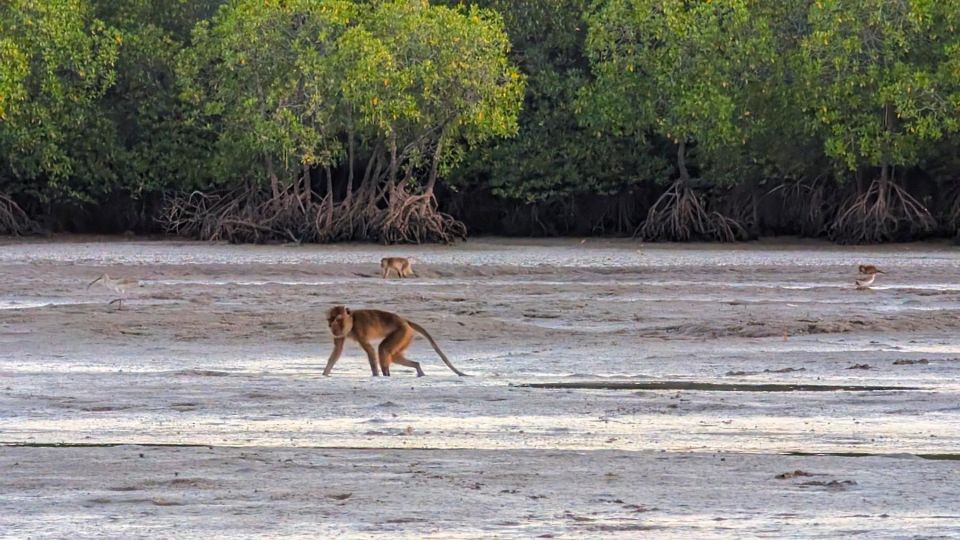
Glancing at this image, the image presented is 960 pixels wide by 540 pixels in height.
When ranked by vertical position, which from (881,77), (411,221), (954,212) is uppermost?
(881,77)

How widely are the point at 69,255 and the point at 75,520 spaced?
72.0 ft

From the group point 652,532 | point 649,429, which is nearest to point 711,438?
point 649,429

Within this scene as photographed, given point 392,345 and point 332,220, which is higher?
point 332,220

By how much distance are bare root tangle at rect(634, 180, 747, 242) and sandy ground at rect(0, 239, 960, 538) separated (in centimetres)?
1239

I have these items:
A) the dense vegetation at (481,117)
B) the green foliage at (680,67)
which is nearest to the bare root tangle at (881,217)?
the dense vegetation at (481,117)

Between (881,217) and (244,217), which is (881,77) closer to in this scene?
(881,217)

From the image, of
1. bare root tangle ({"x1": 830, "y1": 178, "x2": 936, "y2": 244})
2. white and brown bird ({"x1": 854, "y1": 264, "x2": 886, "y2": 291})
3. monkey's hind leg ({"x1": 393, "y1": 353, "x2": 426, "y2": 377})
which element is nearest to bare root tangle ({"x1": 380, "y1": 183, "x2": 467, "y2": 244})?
bare root tangle ({"x1": 830, "y1": 178, "x2": 936, "y2": 244})

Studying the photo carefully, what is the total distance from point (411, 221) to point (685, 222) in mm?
5433

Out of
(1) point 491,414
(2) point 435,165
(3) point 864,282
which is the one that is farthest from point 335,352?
(2) point 435,165

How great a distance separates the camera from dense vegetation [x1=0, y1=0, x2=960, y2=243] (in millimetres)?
31984

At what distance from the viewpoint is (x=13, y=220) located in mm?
35125

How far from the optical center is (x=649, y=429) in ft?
30.3

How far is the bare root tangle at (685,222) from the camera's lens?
3394 centimetres

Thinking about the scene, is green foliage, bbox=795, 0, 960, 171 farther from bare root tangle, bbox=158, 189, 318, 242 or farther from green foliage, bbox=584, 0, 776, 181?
bare root tangle, bbox=158, 189, 318, 242
